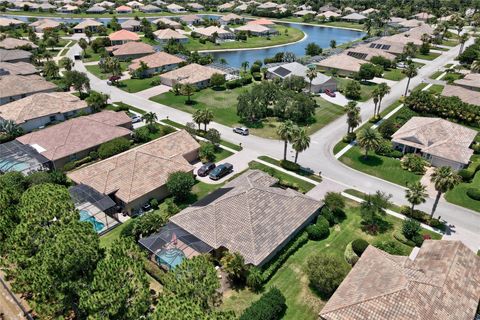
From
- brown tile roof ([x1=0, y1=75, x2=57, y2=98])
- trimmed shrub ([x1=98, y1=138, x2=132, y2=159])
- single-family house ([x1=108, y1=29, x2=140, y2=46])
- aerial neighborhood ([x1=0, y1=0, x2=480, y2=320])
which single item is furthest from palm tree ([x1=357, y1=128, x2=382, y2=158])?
single-family house ([x1=108, y1=29, x2=140, y2=46])

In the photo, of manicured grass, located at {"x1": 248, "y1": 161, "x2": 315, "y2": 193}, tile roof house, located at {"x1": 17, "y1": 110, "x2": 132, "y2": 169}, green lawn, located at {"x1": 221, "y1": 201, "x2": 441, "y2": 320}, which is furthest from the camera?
tile roof house, located at {"x1": 17, "y1": 110, "x2": 132, "y2": 169}

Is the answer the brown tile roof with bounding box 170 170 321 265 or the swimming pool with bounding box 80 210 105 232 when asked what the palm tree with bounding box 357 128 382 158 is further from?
the swimming pool with bounding box 80 210 105 232

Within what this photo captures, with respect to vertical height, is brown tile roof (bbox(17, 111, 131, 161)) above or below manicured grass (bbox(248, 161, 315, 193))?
above

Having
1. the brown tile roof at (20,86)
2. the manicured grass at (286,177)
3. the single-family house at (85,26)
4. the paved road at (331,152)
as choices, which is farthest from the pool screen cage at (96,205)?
the single-family house at (85,26)

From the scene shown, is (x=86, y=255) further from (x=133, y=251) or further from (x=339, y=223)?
(x=339, y=223)

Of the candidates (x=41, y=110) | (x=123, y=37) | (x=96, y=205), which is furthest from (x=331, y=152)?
(x=123, y=37)

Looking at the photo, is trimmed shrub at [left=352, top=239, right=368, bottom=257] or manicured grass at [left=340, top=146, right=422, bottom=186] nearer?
trimmed shrub at [left=352, top=239, right=368, bottom=257]

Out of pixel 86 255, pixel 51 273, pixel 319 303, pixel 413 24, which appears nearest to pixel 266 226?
pixel 319 303

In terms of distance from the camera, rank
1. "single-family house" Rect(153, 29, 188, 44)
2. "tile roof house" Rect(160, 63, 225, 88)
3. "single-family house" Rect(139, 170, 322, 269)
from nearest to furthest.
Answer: "single-family house" Rect(139, 170, 322, 269) → "tile roof house" Rect(160, 63, 225, 88) → "single-family house" Rect(153, 29, 188, 44)

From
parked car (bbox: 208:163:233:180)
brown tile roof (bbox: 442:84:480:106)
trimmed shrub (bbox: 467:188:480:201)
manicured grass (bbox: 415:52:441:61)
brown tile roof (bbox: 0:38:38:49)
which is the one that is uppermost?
brown tile roof (bbox: 0:38:38:49)
